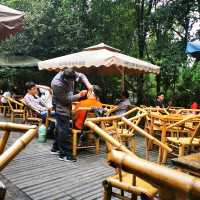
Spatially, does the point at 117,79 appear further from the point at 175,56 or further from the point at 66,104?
the point at 66,104

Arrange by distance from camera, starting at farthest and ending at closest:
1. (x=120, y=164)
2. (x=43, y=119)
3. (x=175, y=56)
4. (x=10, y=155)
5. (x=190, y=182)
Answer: (x=175, y=56), (x=43, y=119), (x=10, y=155), (x=120, y=164), (x=190, y=182)

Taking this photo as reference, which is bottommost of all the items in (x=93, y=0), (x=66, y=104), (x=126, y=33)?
(x=66, y=104)

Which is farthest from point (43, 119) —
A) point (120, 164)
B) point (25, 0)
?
point (25, 0)

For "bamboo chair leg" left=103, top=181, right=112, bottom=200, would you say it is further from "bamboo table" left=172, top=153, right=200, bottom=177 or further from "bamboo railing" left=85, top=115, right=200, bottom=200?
"bamboo railing" left=85, top=115, right=200, bottom=200

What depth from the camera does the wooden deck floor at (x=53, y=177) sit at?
403cm

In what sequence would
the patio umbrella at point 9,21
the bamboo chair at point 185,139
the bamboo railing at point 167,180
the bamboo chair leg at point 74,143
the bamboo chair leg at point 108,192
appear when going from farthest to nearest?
1. the bamboo chair leg at point 74,143
2. the bamboo chair at point 185,139
3. the patio umbrella at point 9,21
4. the bamboo chair leg at point 108,192
5. the bamboo railing at point 167,180

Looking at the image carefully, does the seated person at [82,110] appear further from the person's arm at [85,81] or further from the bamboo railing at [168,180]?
the bamboo railing at [168,180]

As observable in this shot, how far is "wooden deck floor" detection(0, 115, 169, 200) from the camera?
4027 millimetres

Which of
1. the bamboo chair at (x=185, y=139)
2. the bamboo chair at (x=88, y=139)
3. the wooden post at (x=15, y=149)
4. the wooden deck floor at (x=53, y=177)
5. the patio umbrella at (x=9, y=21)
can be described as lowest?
the wooden deck floor at (x=53, y=177)

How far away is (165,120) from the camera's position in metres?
5.84

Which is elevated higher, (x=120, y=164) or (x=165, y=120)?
(x=120, y=164)

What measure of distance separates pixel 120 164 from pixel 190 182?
1.16ft

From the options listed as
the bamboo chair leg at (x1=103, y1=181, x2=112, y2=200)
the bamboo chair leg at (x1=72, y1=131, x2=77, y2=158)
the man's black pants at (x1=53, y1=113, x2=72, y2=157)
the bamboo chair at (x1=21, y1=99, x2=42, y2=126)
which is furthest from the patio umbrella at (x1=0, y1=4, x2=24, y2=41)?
the bamboo chair at (x1=21, y1=99, x2=42, y2=126)

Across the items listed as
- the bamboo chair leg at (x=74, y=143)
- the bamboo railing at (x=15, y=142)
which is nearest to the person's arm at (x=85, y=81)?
the bamboo chair leg at (x=74, y=143)
